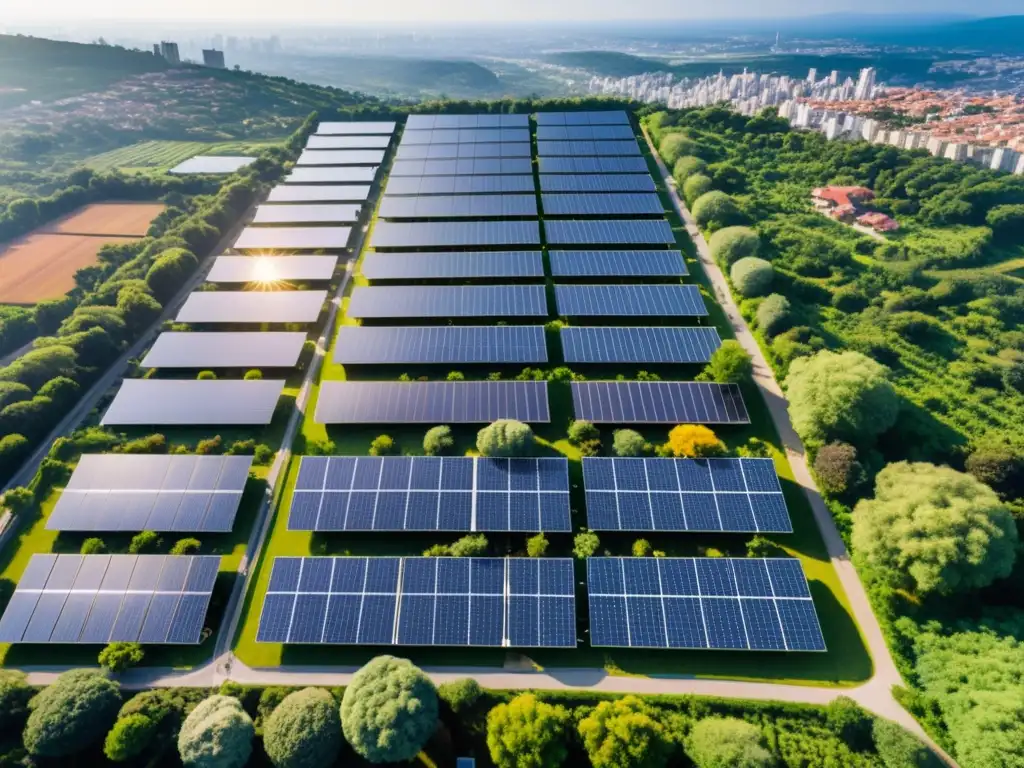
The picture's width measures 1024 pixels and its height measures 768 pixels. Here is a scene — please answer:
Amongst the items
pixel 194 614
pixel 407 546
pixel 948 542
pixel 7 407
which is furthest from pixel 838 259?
pixel 7 407

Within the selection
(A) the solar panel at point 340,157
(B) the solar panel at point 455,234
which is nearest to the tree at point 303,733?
(B) the solar panel at point 455,234

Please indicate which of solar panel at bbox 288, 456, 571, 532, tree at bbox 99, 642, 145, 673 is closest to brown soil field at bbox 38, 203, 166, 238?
solar panel at bbox 288, 456, 571, 532

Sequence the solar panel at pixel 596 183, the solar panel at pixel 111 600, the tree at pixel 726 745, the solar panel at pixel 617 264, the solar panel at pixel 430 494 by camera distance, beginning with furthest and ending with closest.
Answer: the solar panel at pixel 596 183
the solar panel at pixel 617 264
the solar panel at pixel 430 494
the solar panel at pixel 111 600
the tree at pixel 726 745

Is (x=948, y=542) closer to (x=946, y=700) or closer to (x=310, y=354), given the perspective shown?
(x=946, y=700)

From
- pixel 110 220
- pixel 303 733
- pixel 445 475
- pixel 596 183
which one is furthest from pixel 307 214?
pixel 303 733

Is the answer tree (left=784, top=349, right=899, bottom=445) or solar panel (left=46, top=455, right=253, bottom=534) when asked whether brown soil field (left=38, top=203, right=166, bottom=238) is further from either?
tree (left=784, top=349, right=899, bottom=445)

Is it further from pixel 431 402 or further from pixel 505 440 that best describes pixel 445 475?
pixel 431 402

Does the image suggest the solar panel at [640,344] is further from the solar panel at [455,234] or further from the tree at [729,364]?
the solar panel at [455,234]
